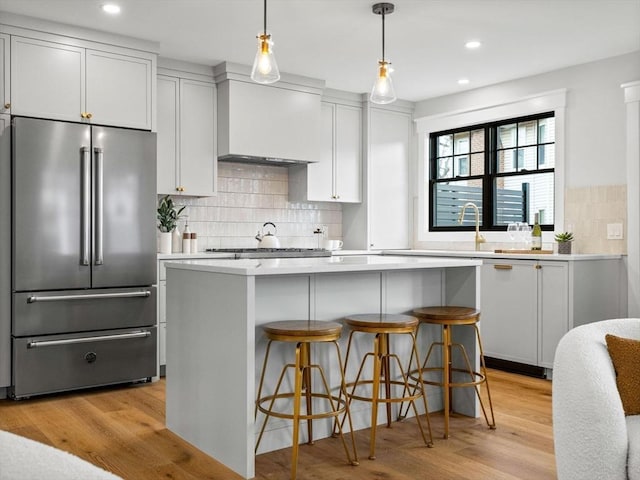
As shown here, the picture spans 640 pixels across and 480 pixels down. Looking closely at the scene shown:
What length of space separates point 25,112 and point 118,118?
620 millimetres

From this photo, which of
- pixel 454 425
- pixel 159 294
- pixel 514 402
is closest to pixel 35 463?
pixel 454 425

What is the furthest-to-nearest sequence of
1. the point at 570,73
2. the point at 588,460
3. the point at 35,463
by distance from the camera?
the point at 570,73 < the point at 588,460 < the point at 35,463

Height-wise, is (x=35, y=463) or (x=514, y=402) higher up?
(x=35, y=463)

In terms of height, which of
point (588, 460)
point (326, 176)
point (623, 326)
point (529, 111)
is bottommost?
point (588, 460)

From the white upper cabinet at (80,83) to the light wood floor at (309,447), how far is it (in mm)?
1966

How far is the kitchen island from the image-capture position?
2723mm

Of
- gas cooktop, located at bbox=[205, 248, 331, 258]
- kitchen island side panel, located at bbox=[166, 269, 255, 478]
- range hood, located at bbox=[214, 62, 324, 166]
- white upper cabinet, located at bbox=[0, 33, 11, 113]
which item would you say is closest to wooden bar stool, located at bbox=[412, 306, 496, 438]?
kitchen island side panel, located at bbox=[166, 269, 255, 478]

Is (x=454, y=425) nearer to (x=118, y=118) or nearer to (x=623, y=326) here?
(x=623, y=326)

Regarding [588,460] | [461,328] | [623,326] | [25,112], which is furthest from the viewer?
[25,112]

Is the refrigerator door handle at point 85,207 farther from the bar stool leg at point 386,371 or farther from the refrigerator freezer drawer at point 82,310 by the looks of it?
the bar stool leg at point 386,371

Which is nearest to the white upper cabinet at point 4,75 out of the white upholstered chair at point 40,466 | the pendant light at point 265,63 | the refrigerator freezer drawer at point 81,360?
the refrigerator freezer drawer at point 81,360

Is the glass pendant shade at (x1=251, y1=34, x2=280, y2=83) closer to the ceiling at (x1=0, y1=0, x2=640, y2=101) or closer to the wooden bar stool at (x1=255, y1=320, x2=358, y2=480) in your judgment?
the ceiling at (x1=0, y1=0, x2=640, y2=101)

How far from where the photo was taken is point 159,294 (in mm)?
4590

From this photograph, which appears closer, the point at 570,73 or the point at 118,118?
the point at 118,118
